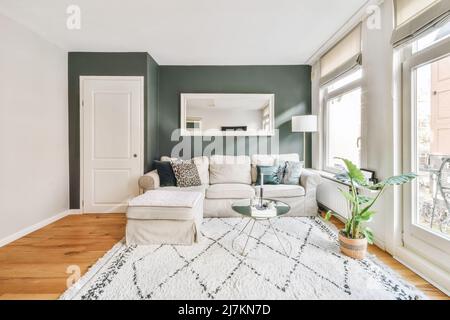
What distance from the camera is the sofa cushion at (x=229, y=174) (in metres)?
3.47

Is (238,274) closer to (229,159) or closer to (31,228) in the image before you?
(229,159)

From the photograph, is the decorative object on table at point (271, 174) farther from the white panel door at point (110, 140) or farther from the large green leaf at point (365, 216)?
the white panel door at point (110, 140)

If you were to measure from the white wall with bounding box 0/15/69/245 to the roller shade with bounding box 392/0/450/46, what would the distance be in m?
4.13

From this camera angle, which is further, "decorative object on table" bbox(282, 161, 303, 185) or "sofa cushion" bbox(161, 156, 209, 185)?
"sofa cushion" bbox(161, 156, 209, 185)

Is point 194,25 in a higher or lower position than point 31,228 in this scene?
higher

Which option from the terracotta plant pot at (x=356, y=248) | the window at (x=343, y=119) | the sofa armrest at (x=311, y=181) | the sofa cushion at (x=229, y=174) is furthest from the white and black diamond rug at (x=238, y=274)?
the window at (x=343, y=119)

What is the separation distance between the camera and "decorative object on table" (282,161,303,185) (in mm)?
3260

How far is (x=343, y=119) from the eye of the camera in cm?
324

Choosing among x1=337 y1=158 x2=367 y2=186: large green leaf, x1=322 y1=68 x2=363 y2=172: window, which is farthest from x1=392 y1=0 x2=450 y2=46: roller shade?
x1=337 y1=158 x2=367 y2=186: large green leaf

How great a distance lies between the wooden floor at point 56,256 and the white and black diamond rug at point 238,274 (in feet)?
0.52

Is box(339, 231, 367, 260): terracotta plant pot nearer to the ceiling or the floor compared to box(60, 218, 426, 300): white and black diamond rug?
nearer to the ceiling

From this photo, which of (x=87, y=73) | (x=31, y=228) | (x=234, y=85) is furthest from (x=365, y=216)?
(x=87, y=73)

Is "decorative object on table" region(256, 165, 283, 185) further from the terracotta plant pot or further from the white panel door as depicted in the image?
the white panel door

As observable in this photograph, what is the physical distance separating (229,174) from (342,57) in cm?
239
